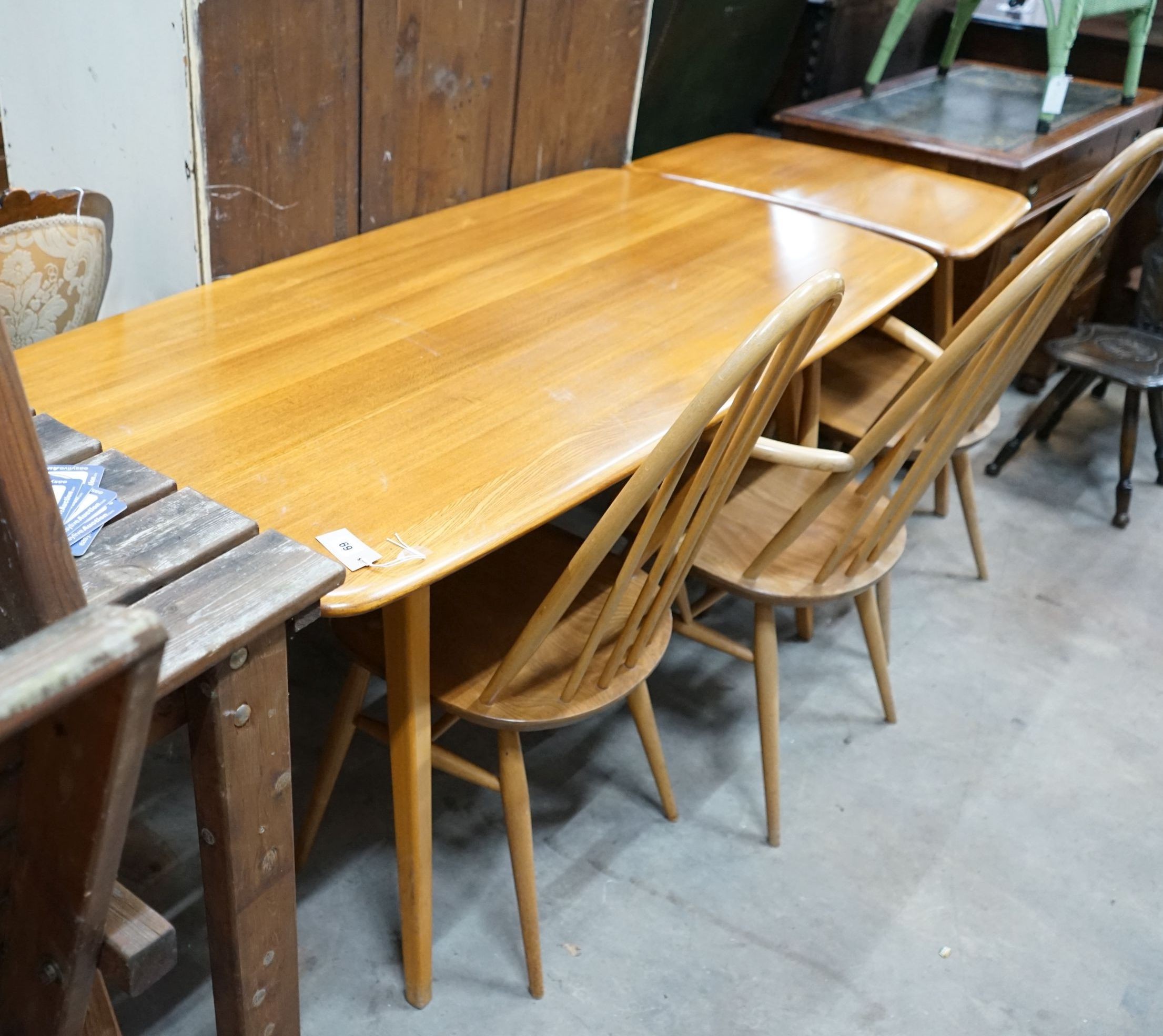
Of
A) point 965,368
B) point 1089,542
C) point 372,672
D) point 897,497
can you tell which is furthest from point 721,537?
point 1089,542

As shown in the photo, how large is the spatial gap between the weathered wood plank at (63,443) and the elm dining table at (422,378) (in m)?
0.08

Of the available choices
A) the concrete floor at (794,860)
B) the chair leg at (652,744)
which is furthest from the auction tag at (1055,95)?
the chair leg at (652,744)

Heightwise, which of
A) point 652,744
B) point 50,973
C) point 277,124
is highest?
point 277,124

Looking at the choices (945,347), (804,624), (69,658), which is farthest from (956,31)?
(69,658)

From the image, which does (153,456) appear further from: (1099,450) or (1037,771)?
(1099,450)

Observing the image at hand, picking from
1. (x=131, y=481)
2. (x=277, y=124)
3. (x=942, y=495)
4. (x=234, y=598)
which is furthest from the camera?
(x=942, y=495)

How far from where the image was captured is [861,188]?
2162mm

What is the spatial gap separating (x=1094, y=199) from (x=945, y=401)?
0.48m

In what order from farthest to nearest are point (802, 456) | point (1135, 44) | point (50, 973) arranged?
point (1135, 44)
point (802, 456)
point (50, 973)

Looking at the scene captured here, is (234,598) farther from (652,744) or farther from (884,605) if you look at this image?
(884,605)

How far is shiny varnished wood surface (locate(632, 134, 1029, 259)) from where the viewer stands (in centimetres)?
196

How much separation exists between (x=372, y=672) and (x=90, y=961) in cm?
61

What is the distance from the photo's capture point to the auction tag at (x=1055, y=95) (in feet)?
8.41

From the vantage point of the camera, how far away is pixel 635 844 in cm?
164
